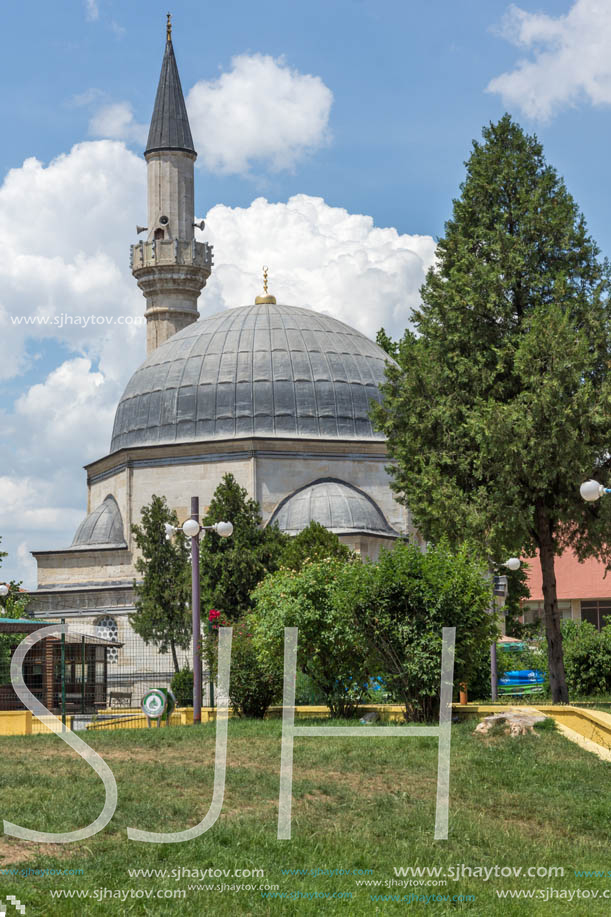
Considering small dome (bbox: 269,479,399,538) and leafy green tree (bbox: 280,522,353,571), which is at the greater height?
small dome (bbox: 269,479,399,538)

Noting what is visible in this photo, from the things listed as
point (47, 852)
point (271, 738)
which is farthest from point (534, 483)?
point (47, 852)

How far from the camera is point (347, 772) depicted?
1144cm

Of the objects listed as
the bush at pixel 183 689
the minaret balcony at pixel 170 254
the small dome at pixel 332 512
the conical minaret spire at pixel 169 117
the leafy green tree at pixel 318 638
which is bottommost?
the bush at pixel 183 689

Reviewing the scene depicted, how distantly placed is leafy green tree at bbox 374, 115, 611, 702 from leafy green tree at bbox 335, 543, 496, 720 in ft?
7.63

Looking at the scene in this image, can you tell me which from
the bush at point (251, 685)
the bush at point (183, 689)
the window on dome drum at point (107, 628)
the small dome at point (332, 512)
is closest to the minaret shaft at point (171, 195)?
the small dome at point (332, 512)

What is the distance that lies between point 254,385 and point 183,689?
16.7m

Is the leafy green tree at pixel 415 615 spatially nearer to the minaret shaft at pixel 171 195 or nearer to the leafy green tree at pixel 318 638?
the leafy green tree at pixel 318 638

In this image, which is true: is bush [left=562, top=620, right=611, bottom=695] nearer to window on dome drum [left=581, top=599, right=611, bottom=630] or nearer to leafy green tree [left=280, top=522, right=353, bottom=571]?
leafy green tree [left=280, top=522, right=353, bottom=571]

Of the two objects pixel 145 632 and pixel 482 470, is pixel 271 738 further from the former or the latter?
pixel 145 632

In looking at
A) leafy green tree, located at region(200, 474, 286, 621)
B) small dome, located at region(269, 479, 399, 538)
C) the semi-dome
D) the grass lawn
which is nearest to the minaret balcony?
the semi-dome

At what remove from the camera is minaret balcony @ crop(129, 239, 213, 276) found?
44.2 metres

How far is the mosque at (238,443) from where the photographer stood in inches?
1470

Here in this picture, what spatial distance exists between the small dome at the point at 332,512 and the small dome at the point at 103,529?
591 cm

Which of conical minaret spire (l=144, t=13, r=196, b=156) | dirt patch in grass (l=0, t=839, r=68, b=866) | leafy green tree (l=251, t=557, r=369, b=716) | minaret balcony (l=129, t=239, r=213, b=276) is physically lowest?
dirt patch in grass (l=0, t=839, r=68, b=866)
